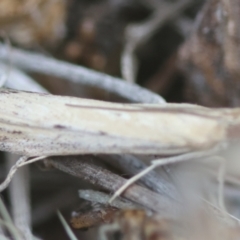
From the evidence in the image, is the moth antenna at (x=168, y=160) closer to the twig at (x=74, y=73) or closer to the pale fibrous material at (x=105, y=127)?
the pale fibrous material at (x=105, y=127)

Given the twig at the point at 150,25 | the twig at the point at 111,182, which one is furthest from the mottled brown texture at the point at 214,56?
the twig at the point at 111,182

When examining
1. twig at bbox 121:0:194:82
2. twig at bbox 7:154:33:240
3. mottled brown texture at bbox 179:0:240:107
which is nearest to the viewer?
twig at bbox 7:154:33:240

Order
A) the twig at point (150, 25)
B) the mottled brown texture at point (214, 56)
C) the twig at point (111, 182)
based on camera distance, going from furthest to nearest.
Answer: the twig at point (150, 25) → the mottled brown texture at point (214, 56) → the twig at point (111, 182)

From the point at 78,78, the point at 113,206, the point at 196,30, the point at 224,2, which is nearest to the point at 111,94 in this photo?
the point at 78,78

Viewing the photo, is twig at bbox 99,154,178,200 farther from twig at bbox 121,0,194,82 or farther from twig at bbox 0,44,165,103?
twig at bbox 121,0,194,82

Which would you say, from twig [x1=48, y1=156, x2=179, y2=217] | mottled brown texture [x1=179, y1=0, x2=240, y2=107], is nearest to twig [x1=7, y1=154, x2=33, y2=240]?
twig [x1=48, y1=156, x2=179, y2=217]

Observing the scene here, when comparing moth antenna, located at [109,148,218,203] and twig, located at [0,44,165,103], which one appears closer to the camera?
moth antenna, located at [109,148,218,203]

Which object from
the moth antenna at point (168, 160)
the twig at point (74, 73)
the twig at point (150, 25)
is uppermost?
the twig at point (150, 25)
